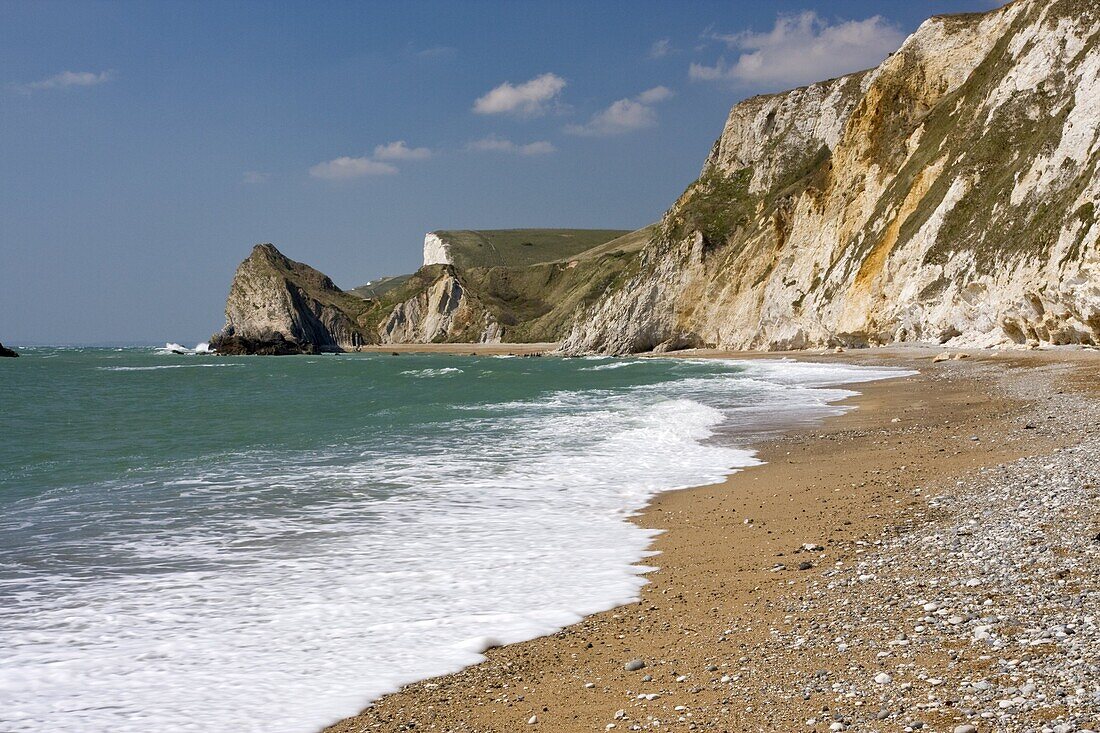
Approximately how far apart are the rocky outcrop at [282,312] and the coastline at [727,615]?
125089 mm

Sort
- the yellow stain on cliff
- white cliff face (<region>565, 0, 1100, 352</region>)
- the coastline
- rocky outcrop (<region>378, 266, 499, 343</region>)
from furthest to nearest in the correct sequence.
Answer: rocky outcrop (<region>378, 266, 499, 343</region>) → the yellow stain on cliff → white cliff face (<region>565, 0, 1100, 352</region>) → the coastline

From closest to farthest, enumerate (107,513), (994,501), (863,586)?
(863,586)
(994,501)
(107,513)

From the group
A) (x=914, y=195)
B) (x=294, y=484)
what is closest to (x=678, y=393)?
(x=294, y=484)

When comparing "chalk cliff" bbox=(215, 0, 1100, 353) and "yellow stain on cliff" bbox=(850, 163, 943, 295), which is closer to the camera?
"chalk cliff" bbox=(215, 0, 1100, 353)

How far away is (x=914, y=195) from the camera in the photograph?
50125 millimetres

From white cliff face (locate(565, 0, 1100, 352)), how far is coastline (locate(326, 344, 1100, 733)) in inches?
843

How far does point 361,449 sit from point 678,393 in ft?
47.0

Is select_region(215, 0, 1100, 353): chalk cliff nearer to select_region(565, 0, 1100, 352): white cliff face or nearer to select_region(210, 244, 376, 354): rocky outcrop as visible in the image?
select_region(565, 0, 1100, 352): white cliff face

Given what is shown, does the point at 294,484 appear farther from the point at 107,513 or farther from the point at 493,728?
the point at 493,728

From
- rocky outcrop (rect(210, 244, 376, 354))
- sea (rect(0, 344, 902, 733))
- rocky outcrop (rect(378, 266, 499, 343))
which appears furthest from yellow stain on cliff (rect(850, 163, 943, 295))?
rocky outcrop (rect(210, 244, 376, 354))

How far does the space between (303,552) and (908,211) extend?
48604 millimetres

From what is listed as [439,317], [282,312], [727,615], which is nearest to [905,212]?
[727,615]

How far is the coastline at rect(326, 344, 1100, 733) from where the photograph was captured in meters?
4.71

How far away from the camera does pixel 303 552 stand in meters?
8.77
